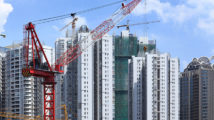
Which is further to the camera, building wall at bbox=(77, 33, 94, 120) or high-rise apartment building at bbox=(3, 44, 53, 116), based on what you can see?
high-rise apartment building at bbox=(3, 44, 53, 116)

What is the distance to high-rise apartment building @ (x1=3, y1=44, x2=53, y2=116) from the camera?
17938 cm

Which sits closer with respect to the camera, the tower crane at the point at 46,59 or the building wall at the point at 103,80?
the tower crane at the point at 46,59

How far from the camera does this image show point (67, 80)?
184250mm

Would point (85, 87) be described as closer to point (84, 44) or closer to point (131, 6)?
point (84, 44)

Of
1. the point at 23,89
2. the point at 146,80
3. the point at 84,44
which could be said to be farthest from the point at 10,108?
the point at 146,80

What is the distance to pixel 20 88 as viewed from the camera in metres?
182

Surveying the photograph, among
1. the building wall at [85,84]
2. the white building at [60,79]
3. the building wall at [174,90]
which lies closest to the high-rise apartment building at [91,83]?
the building wall at [85,84]

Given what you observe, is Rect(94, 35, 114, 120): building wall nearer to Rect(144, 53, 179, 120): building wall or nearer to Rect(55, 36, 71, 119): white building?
Rect(55, 36, 71, 119): white building

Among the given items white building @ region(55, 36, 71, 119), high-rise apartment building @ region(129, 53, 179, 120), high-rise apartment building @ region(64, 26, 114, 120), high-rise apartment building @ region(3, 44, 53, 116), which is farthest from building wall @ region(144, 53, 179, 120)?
high-rise apartment building @ region(3, 44, 53, 116)

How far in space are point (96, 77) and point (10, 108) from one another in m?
34.6

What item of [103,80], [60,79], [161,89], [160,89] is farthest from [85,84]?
[161,89]

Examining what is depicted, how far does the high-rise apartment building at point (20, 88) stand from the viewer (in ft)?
589

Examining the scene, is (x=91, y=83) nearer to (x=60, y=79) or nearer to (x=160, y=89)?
(x=60, y=79)

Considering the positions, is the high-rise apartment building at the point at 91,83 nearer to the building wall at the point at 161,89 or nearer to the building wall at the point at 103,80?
the building wall at the point at 103,80
